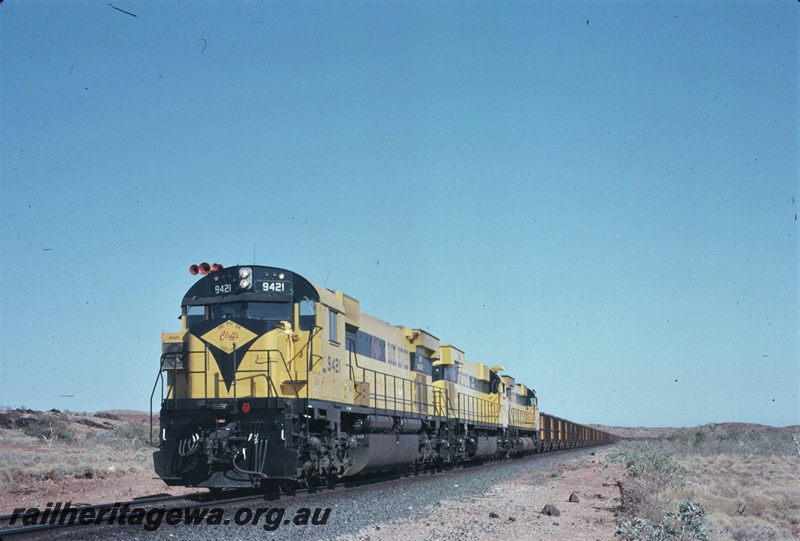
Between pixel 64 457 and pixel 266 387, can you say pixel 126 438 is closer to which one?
pixel 64 457

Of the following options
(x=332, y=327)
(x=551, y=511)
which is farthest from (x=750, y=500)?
(x=332, y=327)

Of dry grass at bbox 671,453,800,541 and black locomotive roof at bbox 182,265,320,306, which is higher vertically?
black locomotive roof at bbox 182,265,320,306

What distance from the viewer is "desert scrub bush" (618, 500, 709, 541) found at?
11.9 meters

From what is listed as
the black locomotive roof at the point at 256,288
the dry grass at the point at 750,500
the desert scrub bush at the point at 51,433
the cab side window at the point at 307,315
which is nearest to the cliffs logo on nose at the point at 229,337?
the black locomotive roof at the point at 256,288

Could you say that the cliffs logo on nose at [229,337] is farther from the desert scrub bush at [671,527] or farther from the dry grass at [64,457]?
the desert scrub bush at [671,527]

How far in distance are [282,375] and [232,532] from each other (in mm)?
4411

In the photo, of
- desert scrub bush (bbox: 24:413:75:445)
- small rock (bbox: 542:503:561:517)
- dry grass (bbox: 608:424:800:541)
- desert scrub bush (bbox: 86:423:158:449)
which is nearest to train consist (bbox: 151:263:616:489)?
small rock (bbox: 542:503:561:517)

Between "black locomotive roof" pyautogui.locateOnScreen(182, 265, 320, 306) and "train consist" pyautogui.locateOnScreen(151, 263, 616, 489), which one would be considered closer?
"train consist" pyautogui.locateOnScreen(151, 263, 616, 489)

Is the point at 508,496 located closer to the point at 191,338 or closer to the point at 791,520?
the point at 791,520

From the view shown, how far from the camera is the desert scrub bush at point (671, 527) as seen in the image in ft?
38.9

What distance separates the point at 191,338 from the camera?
15242mm

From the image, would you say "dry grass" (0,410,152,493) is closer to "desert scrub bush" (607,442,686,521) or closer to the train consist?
the train consist

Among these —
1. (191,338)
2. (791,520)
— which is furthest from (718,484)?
(191,338)

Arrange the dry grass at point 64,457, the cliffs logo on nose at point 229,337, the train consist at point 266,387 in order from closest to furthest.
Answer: the train consist at point 266,387
the cliffs logo on nose at point 229,337
the dry grass at point 64,457
